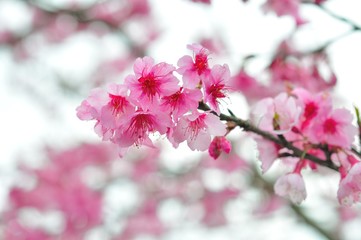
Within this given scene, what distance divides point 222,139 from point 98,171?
5529mm

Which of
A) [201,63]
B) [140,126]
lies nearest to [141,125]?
[140,126]

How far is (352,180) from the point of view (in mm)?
1408

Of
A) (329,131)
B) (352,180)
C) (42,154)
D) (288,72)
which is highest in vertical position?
(42,154)

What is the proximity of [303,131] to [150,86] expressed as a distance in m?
0.55

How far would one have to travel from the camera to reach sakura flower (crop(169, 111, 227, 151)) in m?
1.28

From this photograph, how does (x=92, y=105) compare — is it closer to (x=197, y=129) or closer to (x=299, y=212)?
(x=197, y=129)

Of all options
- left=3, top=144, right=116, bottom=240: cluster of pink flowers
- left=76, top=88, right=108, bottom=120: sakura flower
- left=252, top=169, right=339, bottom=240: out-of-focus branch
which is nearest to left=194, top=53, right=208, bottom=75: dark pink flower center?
left=76, top=88, right=108, bottom=120: sakura flower

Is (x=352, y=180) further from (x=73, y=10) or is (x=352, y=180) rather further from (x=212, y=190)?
(x=212, y=190)

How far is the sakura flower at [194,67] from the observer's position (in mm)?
1258

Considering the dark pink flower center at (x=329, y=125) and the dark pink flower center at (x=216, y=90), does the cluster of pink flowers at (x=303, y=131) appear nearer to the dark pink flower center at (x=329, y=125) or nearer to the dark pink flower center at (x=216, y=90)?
the dark pink flower center at (x=329, y=125)

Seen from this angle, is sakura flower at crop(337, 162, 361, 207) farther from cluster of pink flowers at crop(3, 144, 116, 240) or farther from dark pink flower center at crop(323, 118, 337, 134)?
cluster of pink flowers at crop(3, 144, 116, 240)

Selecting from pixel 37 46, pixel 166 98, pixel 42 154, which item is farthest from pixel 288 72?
pixel 37 46

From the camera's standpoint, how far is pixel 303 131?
61.7 inches

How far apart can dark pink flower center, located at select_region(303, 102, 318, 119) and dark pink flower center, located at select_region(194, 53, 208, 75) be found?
0.44 metres
